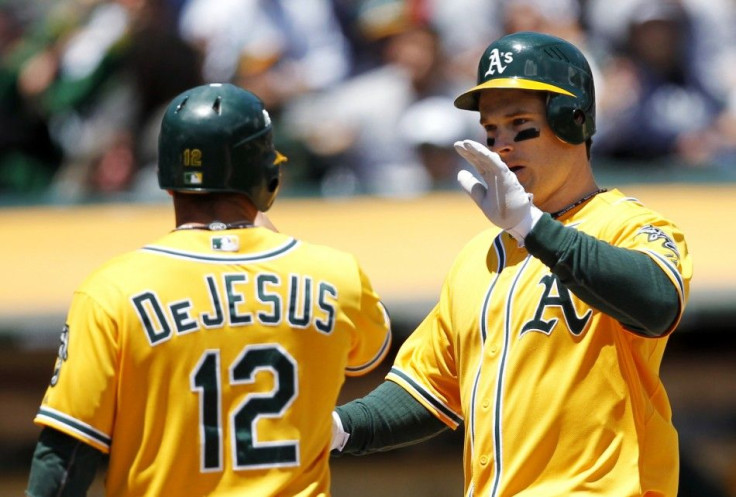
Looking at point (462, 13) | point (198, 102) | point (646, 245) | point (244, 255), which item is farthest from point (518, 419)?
point (462, 13)

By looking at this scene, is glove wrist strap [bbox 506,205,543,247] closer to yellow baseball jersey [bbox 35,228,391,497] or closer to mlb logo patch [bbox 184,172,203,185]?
yellow baseball jersey [bbox 35,228,391,497]

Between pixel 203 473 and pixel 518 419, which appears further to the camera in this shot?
pixel 518 419

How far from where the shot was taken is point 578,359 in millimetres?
3406

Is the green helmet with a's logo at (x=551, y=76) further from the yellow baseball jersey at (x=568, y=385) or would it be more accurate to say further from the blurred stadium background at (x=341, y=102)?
the blurred stadium background at (x=341, y=102)

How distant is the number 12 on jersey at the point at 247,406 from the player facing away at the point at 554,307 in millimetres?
643

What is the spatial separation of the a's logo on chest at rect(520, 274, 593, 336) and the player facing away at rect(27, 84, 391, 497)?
1.76 ft

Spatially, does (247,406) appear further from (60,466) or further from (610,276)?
(610,276)

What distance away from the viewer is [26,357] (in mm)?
6297

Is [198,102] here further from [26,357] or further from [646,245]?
[26,357]

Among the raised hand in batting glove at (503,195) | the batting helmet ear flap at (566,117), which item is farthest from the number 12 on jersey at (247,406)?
the batting helmet ear flap at (566,117)

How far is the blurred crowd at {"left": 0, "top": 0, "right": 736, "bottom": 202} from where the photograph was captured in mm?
8000

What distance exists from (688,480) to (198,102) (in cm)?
406

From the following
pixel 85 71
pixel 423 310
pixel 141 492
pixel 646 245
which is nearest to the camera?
pixel 141 492

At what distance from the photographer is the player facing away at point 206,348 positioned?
9.53 feet
